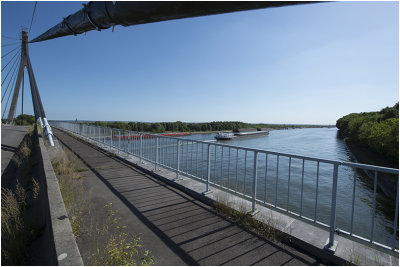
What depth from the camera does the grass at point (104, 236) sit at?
8.12ft

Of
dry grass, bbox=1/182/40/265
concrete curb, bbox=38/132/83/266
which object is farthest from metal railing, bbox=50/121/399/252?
dry grass, bbox=1/182/40/265

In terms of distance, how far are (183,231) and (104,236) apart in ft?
3.74

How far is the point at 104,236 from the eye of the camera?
3008mm

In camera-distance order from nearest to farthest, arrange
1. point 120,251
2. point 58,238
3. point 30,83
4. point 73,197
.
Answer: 1. point 58,238
2. point 120,251
3. point 73,197
4. point 30,83

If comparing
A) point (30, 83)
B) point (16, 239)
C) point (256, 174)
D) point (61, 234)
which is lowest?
point (16, 239)

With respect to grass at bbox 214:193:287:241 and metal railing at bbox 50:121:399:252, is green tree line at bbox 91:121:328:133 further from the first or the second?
grass at bbox 214:193:287:241

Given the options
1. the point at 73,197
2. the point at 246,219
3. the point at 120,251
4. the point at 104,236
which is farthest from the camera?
the point at 73,197

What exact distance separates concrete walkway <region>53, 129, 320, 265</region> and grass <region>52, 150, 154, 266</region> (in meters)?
0.14

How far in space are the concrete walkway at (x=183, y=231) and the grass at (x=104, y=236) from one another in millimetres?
142

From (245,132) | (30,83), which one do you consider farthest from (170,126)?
(30,83)

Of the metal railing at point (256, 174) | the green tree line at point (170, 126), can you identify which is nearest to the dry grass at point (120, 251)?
the metal railing at point (256, 174)

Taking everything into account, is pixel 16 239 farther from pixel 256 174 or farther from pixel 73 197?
pixel 256 174

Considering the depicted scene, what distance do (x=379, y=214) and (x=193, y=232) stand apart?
16.6m

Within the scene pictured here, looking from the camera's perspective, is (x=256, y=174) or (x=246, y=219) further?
(x=256, y=174)
